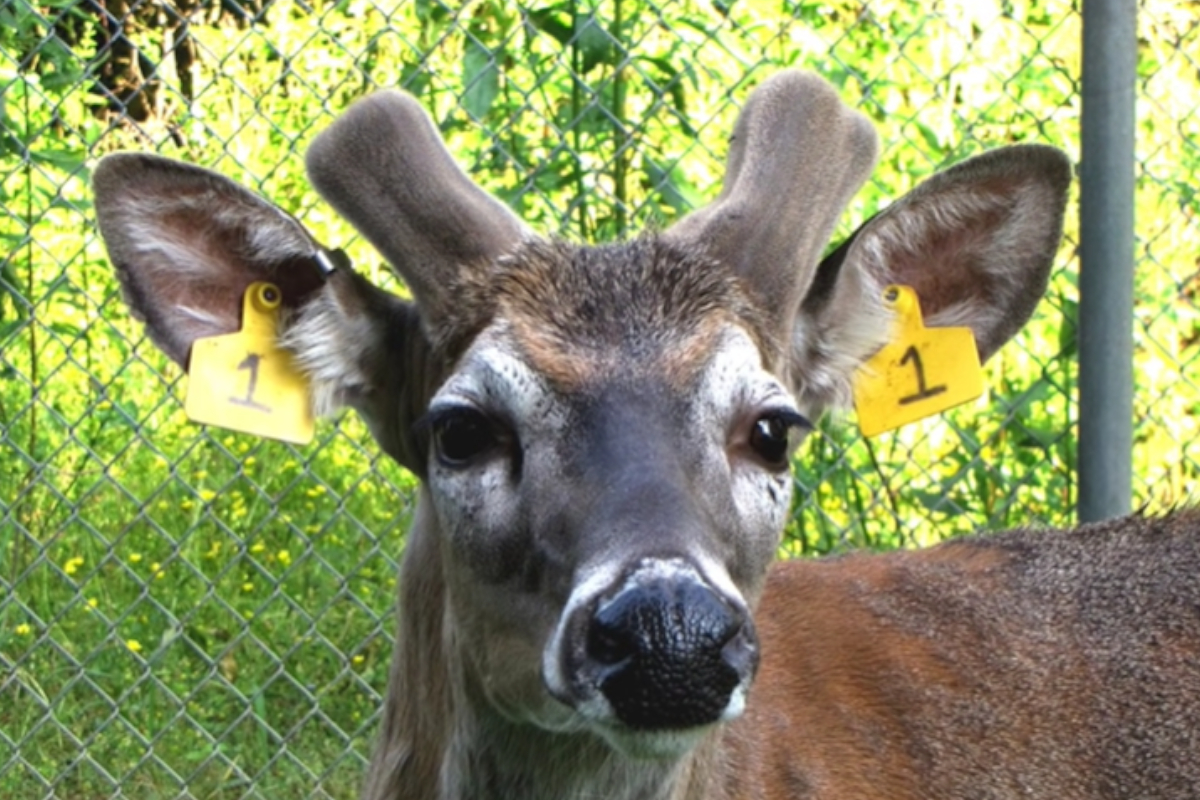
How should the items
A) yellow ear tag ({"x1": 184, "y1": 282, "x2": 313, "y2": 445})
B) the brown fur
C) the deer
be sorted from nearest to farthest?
the deer < yellow ear tag ({"x1": 184, "y1": 282, "x2": 313, "y2": 445}) < the brown fur

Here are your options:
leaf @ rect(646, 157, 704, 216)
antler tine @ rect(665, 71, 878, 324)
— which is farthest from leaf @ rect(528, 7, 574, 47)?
antler tine @ rect(665, 71, 878, 324)

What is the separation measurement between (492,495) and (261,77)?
18.8 ft

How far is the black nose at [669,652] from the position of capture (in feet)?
9.73

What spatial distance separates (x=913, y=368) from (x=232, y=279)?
1.31 meters

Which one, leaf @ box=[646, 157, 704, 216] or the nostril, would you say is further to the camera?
leaf @ box=[646, 157, 704, 216]

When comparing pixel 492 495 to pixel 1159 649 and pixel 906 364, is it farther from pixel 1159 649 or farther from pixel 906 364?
pixel 1159 649

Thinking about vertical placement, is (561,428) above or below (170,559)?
above

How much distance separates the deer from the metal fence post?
2.58 ft

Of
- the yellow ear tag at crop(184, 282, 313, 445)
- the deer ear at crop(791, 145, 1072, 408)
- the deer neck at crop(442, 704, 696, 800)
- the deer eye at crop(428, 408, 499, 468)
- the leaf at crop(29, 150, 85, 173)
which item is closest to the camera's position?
the deer eye at crop(428, 408, 499, 468)

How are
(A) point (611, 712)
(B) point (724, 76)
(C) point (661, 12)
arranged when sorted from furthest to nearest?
1. (B) point (724, 76)
2. (C) point (661, 12)
3. (A) point (611, 712)

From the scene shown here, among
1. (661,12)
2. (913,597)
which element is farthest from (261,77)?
(913,597)

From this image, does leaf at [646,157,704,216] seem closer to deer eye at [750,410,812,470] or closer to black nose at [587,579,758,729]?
deer eye at [750,410,812,470]

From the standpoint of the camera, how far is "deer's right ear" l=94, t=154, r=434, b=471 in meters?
3.81

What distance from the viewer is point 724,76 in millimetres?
6605
